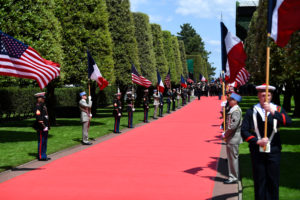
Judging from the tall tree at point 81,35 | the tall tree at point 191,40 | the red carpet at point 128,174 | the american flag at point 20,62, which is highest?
the tall tree at point 191,40

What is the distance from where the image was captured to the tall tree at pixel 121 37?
1196 inches

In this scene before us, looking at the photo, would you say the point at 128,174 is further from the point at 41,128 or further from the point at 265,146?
the point at 265,146

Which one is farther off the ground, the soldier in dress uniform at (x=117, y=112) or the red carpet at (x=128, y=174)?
the soldier in dress uniform at (x=117, y=112)

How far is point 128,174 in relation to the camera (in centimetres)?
996

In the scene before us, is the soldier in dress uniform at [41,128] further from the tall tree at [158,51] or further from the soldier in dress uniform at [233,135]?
the tall tree at [158,51]

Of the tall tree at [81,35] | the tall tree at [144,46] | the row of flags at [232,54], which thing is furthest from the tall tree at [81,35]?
the tall tree at [144,46]

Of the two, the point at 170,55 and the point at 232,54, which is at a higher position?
the point at 170,55

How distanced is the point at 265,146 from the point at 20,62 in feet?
23.0

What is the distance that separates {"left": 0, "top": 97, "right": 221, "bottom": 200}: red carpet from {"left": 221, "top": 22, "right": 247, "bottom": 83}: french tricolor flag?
8.43 ft

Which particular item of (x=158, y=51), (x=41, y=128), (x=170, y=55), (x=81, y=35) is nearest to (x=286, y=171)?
(x=41, y=128)

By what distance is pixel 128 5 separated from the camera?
3136 centimetres

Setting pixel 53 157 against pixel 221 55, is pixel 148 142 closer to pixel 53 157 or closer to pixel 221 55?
pixel 53 157

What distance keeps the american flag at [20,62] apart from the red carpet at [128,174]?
8.01 feet

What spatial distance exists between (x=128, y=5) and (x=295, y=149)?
67.3 feet
